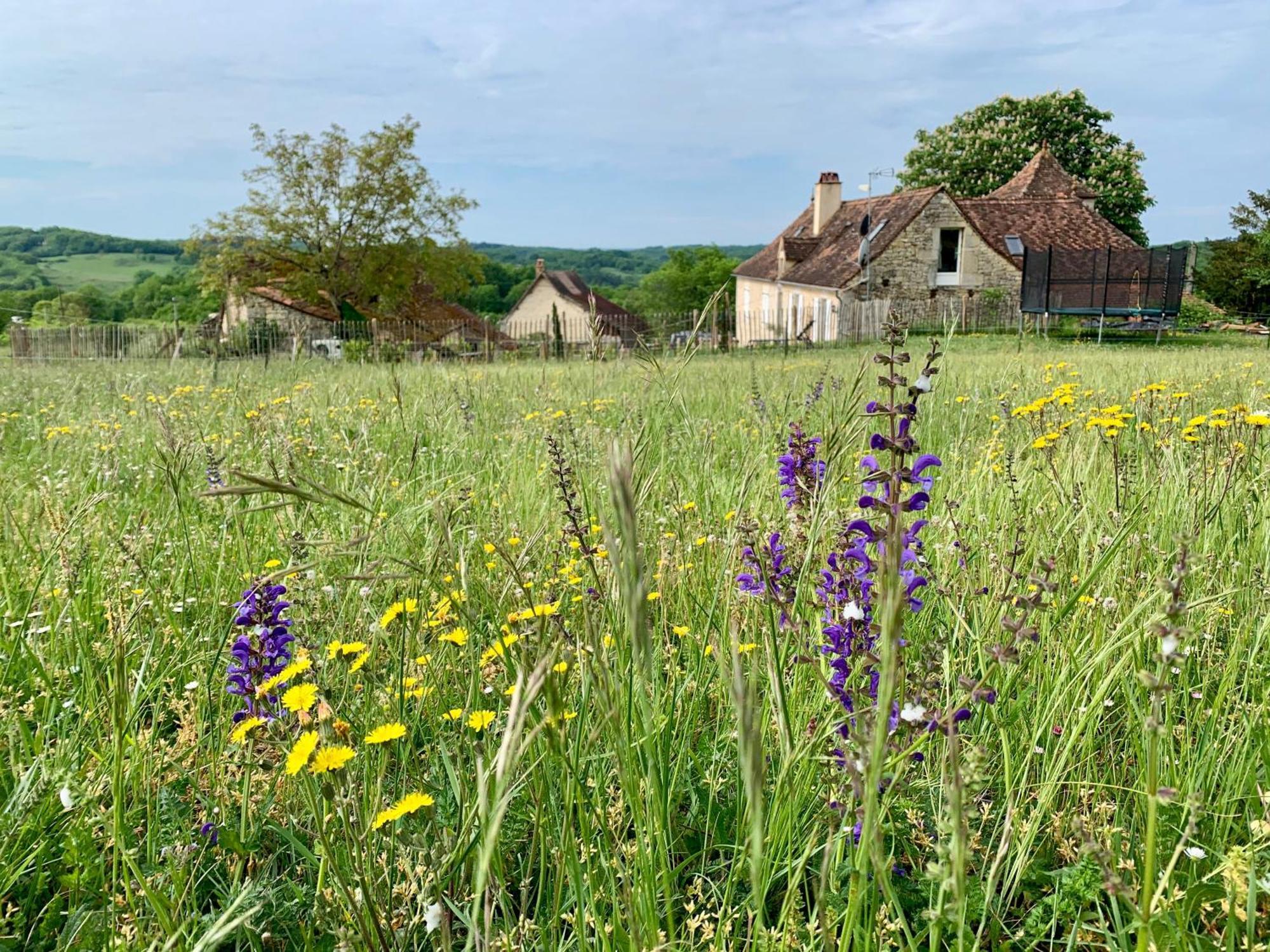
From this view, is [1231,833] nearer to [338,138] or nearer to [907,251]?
[907,251]

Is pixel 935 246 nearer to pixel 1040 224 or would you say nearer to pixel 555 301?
pixel 1040 224

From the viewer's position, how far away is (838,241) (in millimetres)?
39406

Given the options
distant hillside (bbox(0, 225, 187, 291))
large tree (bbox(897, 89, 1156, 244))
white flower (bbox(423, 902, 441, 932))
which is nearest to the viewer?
white flower (bbox(423, 902, 441, 932))

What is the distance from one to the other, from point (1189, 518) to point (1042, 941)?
1.58 metres

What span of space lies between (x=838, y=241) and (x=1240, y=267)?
63.9ft

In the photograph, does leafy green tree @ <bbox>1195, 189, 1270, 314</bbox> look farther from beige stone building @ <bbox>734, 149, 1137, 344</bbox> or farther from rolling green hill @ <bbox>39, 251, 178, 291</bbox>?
rolling green hill @ <bbox>39, 251, 178, 291</bbox>

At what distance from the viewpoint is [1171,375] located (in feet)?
23.3

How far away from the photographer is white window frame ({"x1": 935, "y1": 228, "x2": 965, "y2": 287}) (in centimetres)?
3475

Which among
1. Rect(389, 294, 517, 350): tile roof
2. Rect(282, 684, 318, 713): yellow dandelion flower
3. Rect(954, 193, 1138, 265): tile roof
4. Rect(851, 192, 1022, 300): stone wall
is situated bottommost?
Rect(282, 684, 318, 713): yellow dandelion flower

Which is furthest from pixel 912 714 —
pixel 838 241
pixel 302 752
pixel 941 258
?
pixel 838 241

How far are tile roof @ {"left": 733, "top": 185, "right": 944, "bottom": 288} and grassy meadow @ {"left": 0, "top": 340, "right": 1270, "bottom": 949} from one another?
112 ft

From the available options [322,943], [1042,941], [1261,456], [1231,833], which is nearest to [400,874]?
[322,943]

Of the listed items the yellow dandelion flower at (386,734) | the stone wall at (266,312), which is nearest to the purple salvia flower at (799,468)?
the yellow dandelion flower at (386,734)

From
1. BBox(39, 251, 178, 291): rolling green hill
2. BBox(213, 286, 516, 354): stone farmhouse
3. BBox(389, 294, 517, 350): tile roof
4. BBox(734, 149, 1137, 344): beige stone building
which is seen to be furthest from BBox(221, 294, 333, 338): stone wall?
BBox(39, 251, 178, 291): rolling green hill
